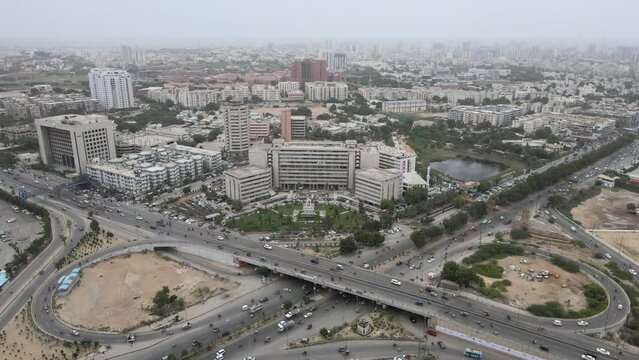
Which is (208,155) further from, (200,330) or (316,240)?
(200,330)

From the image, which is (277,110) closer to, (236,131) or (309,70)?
(309,70)

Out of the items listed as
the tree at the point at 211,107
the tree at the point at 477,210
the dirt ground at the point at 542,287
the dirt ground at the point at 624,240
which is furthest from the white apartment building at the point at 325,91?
the dirt ground at the point at 542,287

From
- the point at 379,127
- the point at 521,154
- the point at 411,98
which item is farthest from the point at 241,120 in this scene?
the point at 411,98

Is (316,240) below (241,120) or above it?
below

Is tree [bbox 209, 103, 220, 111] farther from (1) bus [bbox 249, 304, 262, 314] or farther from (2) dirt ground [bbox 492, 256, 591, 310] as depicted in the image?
(2) dirt ground [bbox 492, 256, 591, 310]

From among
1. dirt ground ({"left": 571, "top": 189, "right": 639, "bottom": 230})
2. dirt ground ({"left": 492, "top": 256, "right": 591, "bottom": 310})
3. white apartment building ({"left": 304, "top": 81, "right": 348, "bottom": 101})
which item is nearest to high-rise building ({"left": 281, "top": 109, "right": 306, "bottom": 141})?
dirt ground ({"left": 571, "top": 189, "right": 639, "bottom": 230})
